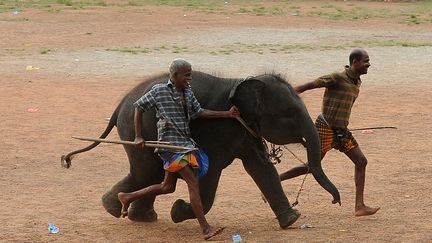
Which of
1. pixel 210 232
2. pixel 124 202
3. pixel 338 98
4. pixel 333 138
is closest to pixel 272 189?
pixel 333 138

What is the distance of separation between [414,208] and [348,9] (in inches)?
992

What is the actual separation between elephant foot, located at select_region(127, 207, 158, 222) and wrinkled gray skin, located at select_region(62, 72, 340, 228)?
0.25 metres

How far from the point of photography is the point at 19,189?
9258 mm

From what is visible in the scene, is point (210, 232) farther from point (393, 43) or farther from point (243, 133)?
point (393, 43)

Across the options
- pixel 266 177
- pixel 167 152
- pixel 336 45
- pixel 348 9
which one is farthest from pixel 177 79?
pixel 348 9

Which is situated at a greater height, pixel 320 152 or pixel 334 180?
pixel 320 152

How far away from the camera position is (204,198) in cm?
786

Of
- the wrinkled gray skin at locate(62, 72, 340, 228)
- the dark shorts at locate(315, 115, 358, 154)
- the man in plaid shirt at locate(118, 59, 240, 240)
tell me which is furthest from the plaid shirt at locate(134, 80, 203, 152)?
the dark shorts at locate(315, 115, 358, 154)

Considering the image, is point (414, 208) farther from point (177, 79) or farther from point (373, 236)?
point (177, 79)

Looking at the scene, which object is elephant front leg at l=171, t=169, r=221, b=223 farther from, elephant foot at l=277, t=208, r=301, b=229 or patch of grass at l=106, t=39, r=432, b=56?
patch of grass at l=106, t=39, r=432, b=56

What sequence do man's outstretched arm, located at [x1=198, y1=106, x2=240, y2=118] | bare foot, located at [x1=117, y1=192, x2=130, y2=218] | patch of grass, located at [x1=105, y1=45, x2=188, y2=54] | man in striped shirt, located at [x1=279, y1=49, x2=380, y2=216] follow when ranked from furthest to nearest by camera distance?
patch of grass, located at [x1=105, y1=45, x2=188, y2=54] → man in striped shirt, located at [x1=279, y1=49, x2=380, y2=216] → bare foot, located at [x1=117, y1=192, x2=130, y2=218] → man's outstretched arm, located at [x1=198, y1=106, x2=240, y2=118]

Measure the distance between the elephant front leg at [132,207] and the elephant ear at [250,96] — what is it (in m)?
1.10

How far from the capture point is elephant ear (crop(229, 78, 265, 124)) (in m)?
7.80

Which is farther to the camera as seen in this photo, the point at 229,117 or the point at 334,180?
the point at 334,180
